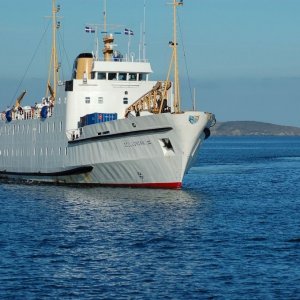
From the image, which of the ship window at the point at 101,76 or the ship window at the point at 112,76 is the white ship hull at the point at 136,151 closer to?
the ship window at the point at 101,76

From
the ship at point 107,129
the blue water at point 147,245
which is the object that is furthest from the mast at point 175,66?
the blue water at point 147,245

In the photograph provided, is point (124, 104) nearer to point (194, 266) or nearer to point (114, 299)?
point (194, 266)

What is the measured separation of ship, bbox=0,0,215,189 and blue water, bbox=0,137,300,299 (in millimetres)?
1831

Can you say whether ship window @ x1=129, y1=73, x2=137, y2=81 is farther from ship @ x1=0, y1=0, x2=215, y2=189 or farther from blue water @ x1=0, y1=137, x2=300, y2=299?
blue water @ x1=0, y1=137, x2=300, y2=299

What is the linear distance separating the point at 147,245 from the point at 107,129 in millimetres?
23350

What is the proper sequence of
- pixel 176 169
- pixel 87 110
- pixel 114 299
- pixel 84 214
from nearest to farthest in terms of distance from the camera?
pixel 114 299
pixel 84 214
pixel 176 169
pixel 87 110

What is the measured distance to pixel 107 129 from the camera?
59906mm

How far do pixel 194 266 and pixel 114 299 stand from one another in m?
5.48

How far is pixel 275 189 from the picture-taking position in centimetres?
7112

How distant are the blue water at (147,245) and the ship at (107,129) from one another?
72.1 inches

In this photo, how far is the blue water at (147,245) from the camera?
29516 mm

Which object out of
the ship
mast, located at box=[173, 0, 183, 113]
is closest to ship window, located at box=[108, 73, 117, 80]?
the ship

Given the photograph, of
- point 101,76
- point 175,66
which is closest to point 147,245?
point 175,66

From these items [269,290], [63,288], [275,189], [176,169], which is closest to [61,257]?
[63,288]
